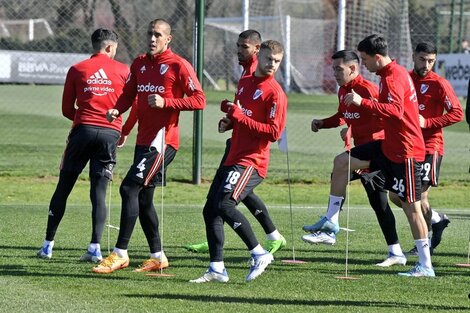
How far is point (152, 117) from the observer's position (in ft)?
30.6

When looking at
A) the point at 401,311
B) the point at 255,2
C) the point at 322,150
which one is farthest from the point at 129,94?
the point at 255,2

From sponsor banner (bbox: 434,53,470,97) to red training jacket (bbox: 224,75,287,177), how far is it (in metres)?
24.5

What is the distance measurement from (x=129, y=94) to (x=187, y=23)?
25.8 metres

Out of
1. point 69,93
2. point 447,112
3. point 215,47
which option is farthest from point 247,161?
point 215,47

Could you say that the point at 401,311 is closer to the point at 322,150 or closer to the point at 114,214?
the point at 114,214

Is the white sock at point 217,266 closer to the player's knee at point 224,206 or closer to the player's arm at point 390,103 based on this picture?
the player's knee at point 224,206

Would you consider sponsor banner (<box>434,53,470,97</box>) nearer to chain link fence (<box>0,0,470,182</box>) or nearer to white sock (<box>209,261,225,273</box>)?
chain link fence (<box>0,0,470,182</box>)

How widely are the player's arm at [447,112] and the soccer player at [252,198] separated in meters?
1.78

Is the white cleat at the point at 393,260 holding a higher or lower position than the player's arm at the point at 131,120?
lower

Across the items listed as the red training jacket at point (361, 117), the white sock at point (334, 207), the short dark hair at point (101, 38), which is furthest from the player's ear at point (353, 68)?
the short dark hair at point (101, 38)

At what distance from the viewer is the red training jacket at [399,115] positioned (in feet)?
29.2

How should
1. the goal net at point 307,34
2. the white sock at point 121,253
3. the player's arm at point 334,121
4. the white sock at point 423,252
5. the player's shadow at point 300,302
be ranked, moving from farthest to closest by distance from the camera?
the goal net at point 307,34
the player's arm at point 334,121
the white sock at point 121,253
the white sock at point 423,252
the player's shadow at point 300,302

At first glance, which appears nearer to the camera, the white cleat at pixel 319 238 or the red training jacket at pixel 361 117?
the white cleat at pixel 319 238

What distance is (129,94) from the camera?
955 cm
